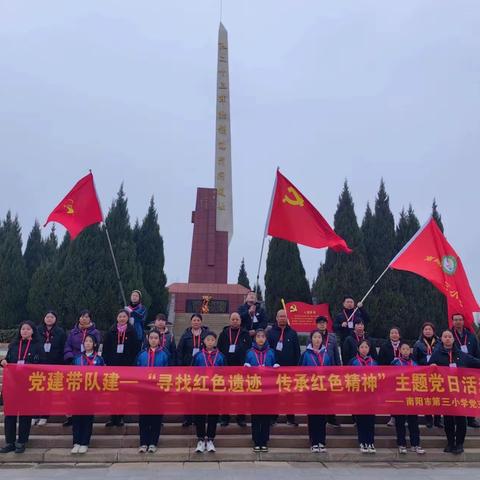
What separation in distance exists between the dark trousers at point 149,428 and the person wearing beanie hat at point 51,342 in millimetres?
1352

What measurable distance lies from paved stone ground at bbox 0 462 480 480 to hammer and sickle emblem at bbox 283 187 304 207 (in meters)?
3.58

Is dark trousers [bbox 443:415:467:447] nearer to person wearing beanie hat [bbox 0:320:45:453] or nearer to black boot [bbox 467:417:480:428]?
black boot [bbox 467:417:480:428]

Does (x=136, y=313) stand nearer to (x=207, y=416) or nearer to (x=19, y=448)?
(x=207, y=416)

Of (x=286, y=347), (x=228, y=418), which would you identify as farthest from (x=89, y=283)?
(x=286, y=347)

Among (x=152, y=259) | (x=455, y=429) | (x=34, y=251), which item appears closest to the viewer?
(x=455, y=429)

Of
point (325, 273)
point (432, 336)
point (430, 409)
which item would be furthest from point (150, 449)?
point (325, 273)

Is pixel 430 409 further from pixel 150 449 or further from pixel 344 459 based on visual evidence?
pixel 150 449

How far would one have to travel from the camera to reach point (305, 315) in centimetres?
1462

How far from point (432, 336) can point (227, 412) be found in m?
2.77

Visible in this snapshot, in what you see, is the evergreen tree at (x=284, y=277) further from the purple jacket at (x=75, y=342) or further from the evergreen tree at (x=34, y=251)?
the purple jacket at (x=75, y=342)

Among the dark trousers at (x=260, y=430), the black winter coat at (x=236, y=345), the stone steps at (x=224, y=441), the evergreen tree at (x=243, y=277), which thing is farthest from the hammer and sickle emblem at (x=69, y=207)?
the evergreen tree at (x=243, y=277)

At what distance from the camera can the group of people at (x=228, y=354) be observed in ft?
17.1

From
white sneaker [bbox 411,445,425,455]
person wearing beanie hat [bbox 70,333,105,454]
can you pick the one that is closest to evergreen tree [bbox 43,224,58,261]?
person wearing beanie hat [bbox 70,333,105,454]

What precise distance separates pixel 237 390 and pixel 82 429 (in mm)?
1746
